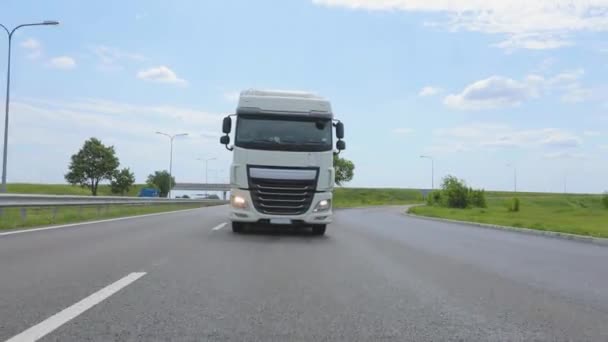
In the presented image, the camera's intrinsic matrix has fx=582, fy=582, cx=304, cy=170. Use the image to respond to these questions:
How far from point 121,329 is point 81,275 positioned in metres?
2.81

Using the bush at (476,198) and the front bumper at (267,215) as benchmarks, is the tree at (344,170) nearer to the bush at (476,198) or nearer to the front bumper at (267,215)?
the bush at (476,198)

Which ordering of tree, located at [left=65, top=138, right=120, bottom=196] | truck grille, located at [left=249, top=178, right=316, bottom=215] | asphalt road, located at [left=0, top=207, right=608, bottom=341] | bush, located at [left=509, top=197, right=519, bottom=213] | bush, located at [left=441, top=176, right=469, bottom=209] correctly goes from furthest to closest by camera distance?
tree, located at [left=65, top=138, right=120, bottom=196], bush, located at [left=441, top=176, right=469, bottom=209], bush, located at [left=509, top=197, right=519, bottom=213], truck grille, located at [left=249, top=178, right=316, bottom=215], asphalt road, located at [left=0, top=207, right=608, bottom=341]

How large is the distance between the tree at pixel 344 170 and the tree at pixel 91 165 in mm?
49225

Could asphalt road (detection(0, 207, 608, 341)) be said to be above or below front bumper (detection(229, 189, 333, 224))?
below

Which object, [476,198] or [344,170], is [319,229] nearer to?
[476,198]

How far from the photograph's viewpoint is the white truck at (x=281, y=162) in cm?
1270

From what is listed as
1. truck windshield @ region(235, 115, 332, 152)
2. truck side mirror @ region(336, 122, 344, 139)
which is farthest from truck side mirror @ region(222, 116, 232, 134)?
truck side mirror @ region(336, 122, 344, 139)

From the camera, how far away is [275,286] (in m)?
6.42

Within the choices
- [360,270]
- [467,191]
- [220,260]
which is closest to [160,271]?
[220,260]

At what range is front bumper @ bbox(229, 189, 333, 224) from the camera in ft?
41.8

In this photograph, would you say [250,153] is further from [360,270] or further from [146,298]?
[146,298]

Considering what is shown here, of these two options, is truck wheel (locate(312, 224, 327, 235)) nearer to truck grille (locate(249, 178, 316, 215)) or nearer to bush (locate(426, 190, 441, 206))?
truck grille (locate(249, 178, 316, 215))

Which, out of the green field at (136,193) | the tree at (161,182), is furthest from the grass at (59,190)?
the tree at (161,182)

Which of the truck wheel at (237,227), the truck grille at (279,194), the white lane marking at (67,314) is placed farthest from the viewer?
the truck wheel at (237,227)
